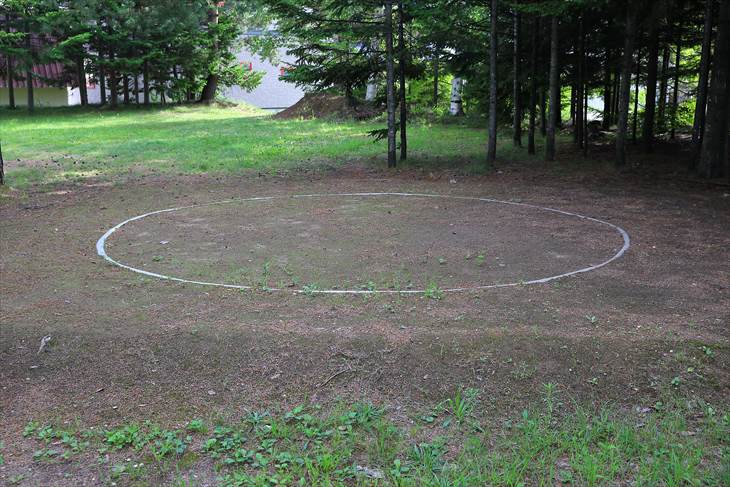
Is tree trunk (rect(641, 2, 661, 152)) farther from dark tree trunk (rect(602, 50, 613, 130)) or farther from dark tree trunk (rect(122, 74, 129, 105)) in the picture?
dark tree trunk (rect(122, 74, 129, 105))

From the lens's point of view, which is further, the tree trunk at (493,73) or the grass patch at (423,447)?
the tree trunk at (493,73)

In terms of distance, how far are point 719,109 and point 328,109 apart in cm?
1914

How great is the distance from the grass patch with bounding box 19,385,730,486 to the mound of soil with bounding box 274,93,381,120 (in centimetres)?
2333

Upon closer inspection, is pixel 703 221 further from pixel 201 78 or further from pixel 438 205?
pixel 201 78

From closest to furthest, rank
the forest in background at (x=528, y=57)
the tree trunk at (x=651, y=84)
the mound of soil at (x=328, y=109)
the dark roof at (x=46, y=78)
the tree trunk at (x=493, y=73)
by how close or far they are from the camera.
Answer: the forest in background at (x=528, y=57) → the tree trunk at (x=493, y=73) → the tree trunk at (x=651, y=84) → the mound of soil at (x=328, y=109) → the dark roof at (x=46, y=78)

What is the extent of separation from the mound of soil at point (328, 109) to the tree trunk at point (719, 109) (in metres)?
16.0

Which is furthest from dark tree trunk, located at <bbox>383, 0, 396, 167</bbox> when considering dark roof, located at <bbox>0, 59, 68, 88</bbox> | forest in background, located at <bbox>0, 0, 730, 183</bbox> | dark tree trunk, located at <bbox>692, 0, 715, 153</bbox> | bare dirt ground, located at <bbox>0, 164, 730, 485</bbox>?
dark roof, located at <bbox>0, 59, 68, 88</bbox>

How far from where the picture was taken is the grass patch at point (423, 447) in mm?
3490

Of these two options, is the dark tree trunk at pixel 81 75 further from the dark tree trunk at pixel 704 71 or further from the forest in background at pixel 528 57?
the dark tree trunk at pixel 704 71

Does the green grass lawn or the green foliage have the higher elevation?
the green grass lawn

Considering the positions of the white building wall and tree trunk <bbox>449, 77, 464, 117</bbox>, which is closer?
tree trunk <bbox>449, 77, 464, 117</bbox>

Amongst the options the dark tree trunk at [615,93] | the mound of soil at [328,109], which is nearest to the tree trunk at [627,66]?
the dark tree trunk at [615,93]

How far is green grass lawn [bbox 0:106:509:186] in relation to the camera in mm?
14805

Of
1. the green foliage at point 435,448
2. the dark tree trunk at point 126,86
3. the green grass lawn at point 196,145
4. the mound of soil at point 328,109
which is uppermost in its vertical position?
the dark tree trunk at point 126,86
